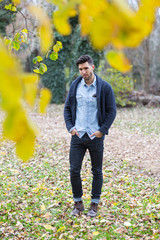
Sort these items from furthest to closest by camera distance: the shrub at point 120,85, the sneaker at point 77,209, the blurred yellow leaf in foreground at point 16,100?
the shrub at point 120,85
the sneaker at point 77,209
the blurred yellow leaf in foreground at point 16,100

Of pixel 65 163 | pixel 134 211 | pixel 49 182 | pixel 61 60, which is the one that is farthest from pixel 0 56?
pixel 61 60

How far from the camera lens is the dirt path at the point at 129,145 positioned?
227 inches

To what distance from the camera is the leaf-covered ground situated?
3.00 m

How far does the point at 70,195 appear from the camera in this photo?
398cm

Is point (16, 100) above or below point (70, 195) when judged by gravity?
above

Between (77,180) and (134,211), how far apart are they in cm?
91

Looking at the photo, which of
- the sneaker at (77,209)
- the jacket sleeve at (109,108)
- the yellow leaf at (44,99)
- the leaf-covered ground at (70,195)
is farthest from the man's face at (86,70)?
the yellow leaf at (44,99)

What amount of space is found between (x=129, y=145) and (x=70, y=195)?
11.8 ft

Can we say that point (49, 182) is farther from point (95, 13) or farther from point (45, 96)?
point (95, 13)

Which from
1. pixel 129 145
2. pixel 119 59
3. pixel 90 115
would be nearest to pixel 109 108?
pixel 90 115

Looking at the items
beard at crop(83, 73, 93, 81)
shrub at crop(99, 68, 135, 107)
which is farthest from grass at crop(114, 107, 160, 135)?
beard at crop(83, 73, 93, 81)

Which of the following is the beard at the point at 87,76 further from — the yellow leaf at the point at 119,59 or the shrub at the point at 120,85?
the shrub at the point at 120,85

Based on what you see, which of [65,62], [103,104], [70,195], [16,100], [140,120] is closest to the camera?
[16,100]

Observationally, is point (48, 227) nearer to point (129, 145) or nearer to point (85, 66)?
point (85, 66)
